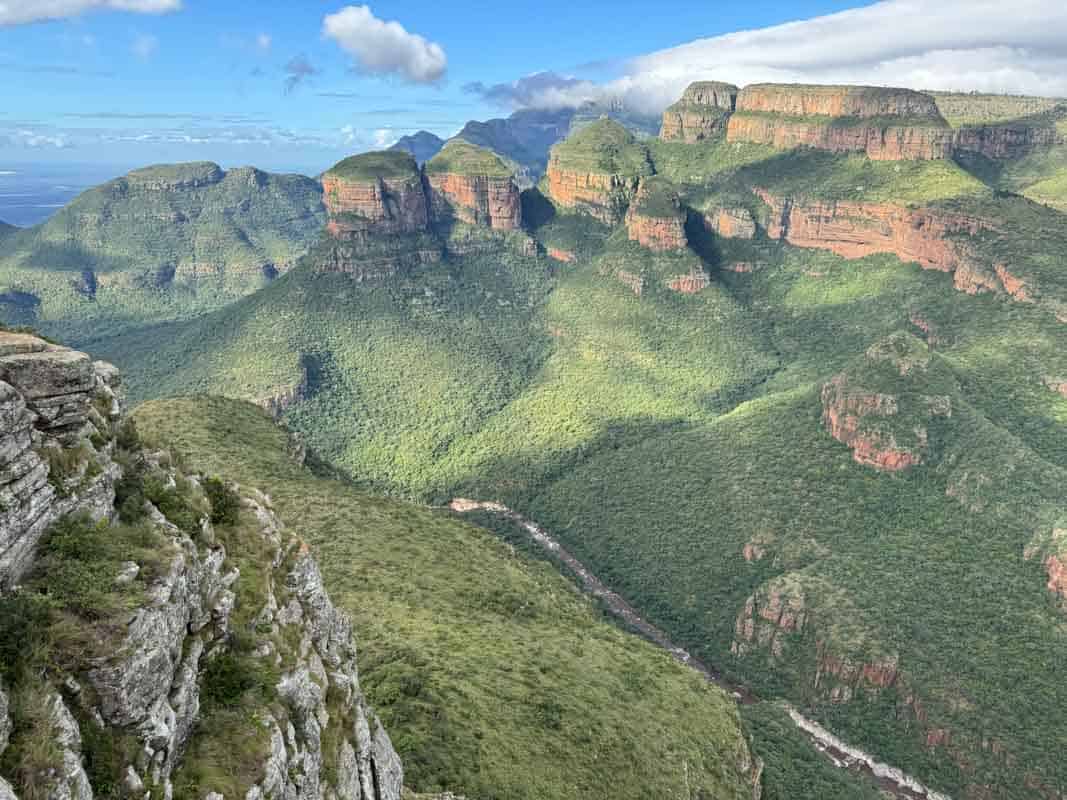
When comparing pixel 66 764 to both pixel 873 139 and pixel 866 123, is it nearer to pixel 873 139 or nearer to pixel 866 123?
pixel 873 139

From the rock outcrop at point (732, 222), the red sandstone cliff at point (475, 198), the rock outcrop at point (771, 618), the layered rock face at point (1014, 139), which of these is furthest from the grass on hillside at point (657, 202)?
the rock outcrop at point (771, 618)

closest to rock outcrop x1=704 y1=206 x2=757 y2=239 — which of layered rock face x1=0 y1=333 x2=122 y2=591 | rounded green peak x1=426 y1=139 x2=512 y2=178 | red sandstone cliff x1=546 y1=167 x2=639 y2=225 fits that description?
red sandstone cliff x1=546 y1=167 x2=639 y2=225

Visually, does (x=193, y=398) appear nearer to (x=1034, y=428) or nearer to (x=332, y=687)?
(x=332, y=687)

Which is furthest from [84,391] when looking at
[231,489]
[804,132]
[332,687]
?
[804,132]

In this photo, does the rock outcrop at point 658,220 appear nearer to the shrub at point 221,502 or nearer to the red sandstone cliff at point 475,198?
the red sandstone cliff at point 475,198

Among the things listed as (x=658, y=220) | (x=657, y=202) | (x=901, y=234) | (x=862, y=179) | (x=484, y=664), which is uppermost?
(x=862, y=179)

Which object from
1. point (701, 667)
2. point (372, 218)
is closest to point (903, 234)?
point (701, 667)
